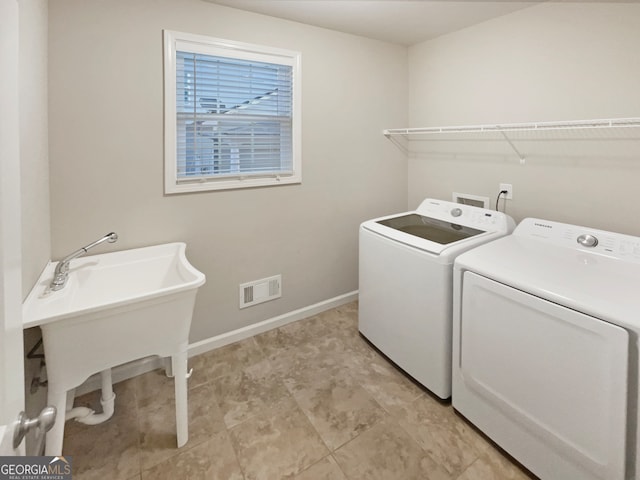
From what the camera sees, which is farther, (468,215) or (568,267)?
(468,215)

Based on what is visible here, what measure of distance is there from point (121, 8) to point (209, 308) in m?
1.77

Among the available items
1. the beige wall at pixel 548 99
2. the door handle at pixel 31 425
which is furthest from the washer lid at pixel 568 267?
the door handle at pixel 31 425

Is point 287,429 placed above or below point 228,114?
below

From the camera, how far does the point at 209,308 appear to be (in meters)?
2.28

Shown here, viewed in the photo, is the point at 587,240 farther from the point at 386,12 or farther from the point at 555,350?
the point at 386,12

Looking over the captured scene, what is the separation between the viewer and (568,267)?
151 centimetres

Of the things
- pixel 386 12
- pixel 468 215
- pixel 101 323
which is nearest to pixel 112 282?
pixel 101 323

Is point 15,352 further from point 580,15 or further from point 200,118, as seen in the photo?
point 580,15

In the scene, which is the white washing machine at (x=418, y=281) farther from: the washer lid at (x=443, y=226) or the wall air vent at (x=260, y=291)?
the wall air vent at (x=260, y=291)

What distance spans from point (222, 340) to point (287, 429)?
881mm

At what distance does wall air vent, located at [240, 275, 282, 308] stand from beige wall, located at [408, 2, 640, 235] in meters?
1.55

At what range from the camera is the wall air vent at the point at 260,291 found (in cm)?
241

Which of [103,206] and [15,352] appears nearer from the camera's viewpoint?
[15,352]

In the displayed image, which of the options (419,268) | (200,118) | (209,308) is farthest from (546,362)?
(200,118)
